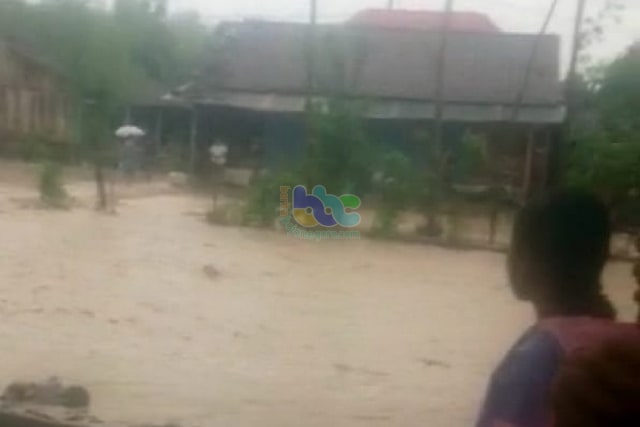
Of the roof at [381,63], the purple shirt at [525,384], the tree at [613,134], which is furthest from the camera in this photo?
the roof at [381,63]

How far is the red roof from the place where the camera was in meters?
3.16

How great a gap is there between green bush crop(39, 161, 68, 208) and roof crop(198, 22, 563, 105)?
0.64 meters

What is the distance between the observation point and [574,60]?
288 centimetres

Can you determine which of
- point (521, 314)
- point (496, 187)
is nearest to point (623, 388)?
point (496, 187)

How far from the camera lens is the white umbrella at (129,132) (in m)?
3.40

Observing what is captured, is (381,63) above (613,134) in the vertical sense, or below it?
above

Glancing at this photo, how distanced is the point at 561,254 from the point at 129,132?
2099 millimetres

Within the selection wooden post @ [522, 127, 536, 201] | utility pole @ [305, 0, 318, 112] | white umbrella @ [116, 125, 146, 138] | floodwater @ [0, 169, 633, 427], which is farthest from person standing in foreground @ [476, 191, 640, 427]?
white umbrella @ [116, 125, 146, 138]

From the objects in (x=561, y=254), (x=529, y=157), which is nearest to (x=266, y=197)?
(x=529, y=157)

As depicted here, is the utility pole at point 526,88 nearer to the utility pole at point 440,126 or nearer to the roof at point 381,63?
the roof at point 381,63

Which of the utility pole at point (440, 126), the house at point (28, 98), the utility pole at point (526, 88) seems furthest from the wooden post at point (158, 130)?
the utility pole at point (526, 88)

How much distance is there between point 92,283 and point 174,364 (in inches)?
20.4

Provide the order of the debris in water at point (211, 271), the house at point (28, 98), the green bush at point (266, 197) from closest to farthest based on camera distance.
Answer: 1. the green bush at point (266, 197)
2. the house at point (28, 98)
3. the debris in water at point (211, 271)

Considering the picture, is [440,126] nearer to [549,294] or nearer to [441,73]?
[441,73]
